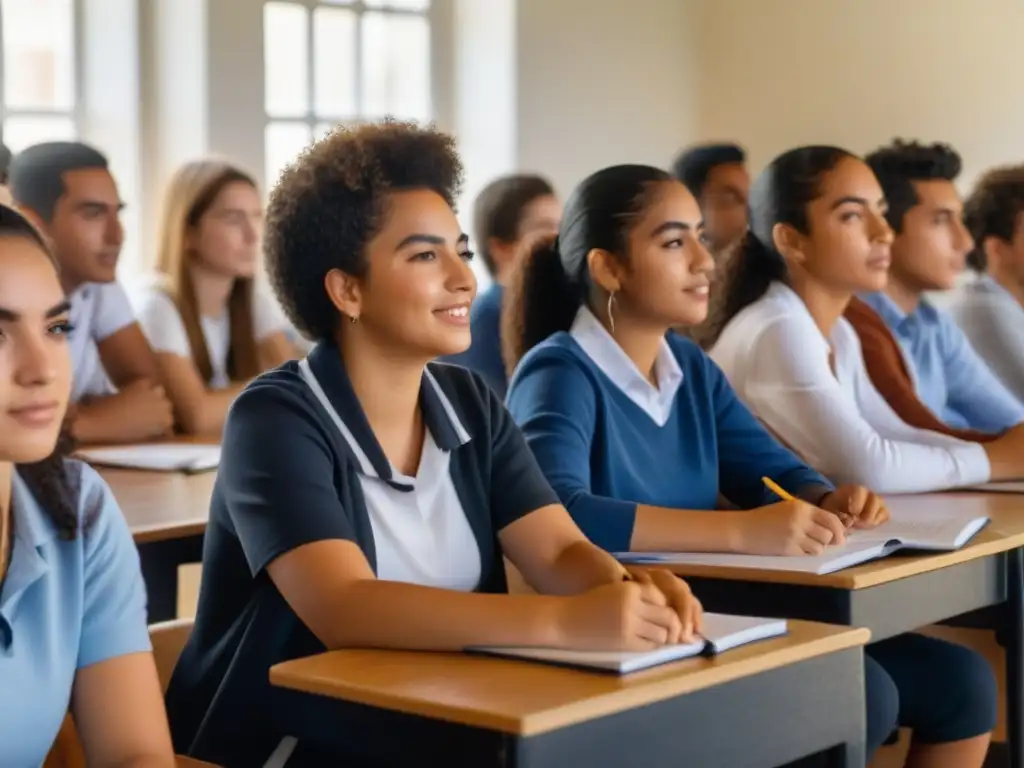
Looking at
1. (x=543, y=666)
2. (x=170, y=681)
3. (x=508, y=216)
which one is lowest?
A: (x=170, y=681)

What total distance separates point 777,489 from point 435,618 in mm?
947

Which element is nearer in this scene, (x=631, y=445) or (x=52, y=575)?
(x=52, y=575)

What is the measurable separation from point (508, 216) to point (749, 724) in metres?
3.34

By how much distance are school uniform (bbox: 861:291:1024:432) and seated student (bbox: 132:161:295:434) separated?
1.53 m

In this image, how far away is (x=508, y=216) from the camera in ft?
15.7

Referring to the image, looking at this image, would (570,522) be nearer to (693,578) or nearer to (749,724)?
(693,578)

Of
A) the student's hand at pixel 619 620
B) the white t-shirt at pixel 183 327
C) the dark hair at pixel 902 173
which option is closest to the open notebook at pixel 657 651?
the student's hand at pixel 619 620

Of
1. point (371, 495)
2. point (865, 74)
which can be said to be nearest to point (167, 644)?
point (371, 495)

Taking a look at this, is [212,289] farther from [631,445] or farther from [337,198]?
[337,198]

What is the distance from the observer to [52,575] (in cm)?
148

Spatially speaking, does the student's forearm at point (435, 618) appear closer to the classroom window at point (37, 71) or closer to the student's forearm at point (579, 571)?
the student's forearm at point (579, 571)

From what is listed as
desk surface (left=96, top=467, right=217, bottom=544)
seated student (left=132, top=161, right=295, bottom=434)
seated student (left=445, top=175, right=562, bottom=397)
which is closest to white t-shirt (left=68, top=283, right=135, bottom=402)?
seated student (left=132, top=161, right=295, bottom=434)

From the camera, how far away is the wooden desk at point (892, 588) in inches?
79.4

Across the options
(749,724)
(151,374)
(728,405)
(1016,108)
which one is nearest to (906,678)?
(728,405)
